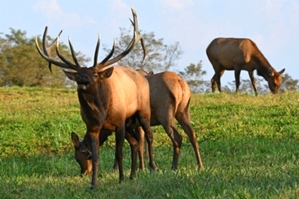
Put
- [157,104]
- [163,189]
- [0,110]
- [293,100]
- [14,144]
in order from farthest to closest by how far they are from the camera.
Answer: [0,110]
[293,100]
[14,144]
[157,104]
[163,189]

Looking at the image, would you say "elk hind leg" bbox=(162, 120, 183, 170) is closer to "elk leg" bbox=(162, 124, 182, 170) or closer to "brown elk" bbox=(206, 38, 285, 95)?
"elk leg" bbox=(162, 124, 182, 170)

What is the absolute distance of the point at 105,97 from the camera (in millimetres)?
7789

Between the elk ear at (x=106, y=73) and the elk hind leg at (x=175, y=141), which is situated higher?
the elk ear at (x=106, y=73)

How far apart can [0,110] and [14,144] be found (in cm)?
586

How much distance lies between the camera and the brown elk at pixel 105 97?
7570 mm

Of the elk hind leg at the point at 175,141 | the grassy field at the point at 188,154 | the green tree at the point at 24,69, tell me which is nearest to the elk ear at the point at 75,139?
the grassy field at the point at 188,154

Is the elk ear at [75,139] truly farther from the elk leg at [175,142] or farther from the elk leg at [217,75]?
the elk leg at [217,75]

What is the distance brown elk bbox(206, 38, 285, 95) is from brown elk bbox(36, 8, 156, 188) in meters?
12.6

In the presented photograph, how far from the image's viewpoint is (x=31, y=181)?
846 cm

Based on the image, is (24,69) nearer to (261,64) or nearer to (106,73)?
(261,64)

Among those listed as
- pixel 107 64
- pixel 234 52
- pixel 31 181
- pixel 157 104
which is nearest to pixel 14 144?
pixel 157 104

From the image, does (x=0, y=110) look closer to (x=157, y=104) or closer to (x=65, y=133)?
(x=65, y=133)

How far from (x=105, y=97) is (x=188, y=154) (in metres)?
4.10

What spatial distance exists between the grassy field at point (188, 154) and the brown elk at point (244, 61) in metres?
3.32
